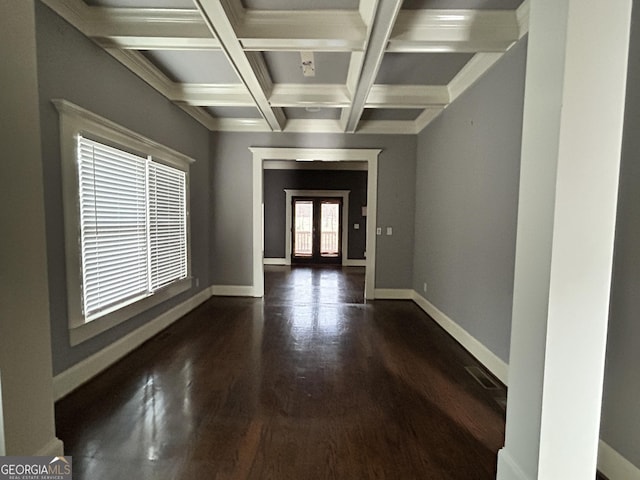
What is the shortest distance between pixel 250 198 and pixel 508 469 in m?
4.62

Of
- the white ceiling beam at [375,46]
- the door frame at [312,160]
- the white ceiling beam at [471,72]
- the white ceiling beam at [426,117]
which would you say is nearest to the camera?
the white ceiling beam at [375,46]

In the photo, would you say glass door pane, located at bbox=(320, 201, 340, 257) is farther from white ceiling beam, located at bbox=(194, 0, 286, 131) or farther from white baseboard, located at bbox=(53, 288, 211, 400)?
white baseboard, located at bbox=(53, 288, 211, 400)

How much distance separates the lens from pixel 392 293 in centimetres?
532

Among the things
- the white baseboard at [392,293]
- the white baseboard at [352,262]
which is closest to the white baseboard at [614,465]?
the white baseboard at [392,293]

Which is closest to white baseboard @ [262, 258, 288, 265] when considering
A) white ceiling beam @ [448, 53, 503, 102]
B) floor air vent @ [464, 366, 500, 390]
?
white ceiling beam @ [448, 53, 503, 102]

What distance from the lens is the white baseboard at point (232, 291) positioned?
17.6ft

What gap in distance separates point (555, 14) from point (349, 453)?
219cm

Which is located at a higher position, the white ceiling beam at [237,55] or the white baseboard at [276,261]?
the white ceiling beam at [237,55]

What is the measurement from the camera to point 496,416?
6.98 ft

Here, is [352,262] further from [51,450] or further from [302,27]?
[51,450]

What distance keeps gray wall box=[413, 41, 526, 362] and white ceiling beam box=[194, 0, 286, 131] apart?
6.81ft

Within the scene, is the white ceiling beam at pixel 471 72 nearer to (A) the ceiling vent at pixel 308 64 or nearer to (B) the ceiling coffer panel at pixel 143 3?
(A) the ceiling vent at pixel 308 64

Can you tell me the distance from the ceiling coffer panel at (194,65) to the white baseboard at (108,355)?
2.63m

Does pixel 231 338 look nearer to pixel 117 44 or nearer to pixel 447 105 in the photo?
pixel 117 44
